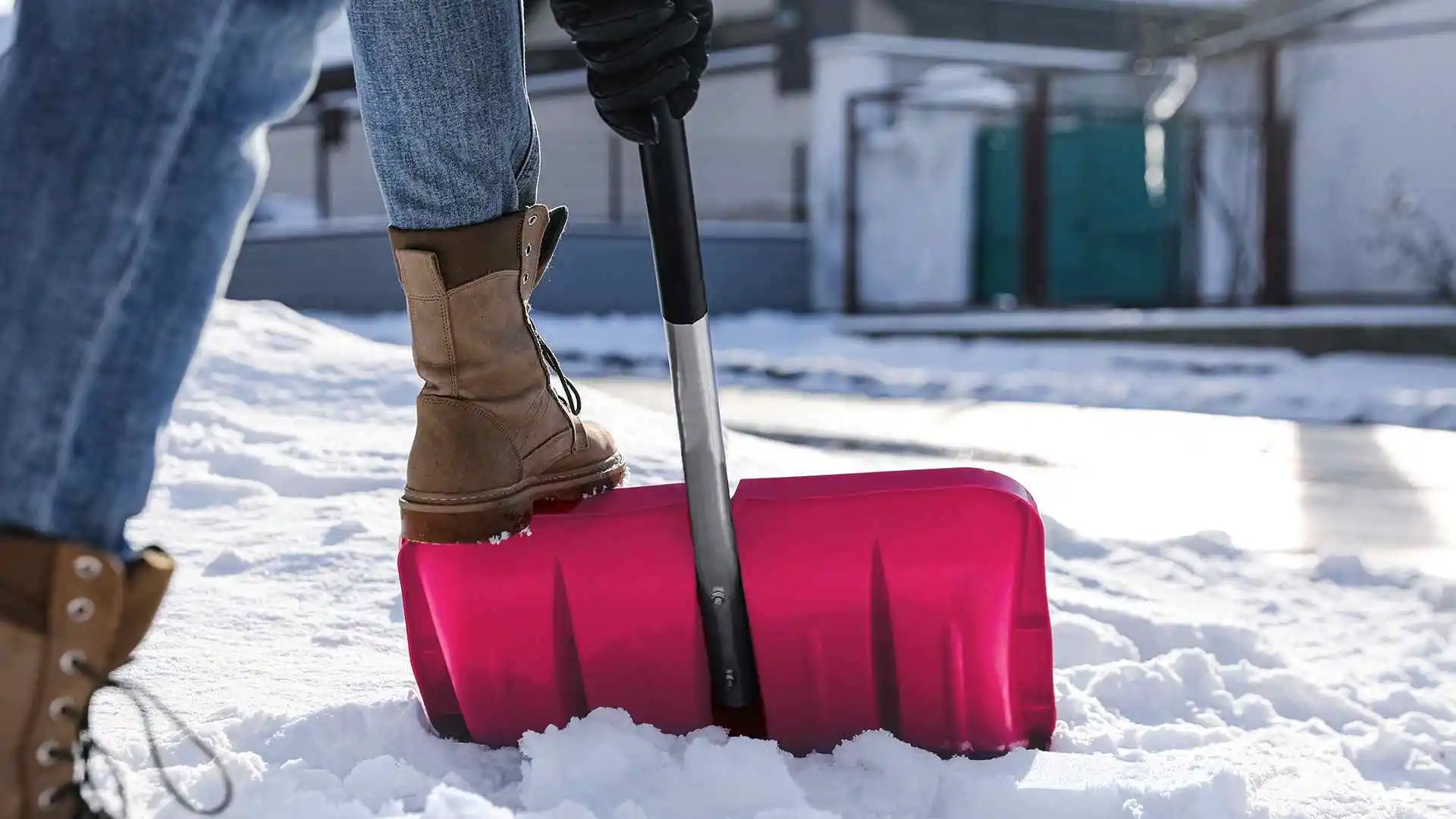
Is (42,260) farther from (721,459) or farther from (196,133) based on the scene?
(721,459)

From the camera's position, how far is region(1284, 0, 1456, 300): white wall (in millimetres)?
9977

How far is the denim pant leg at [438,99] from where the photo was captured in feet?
4.14

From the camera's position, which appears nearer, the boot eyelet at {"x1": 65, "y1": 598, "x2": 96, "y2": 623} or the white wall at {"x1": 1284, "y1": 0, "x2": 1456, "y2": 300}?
the boot eyelet at {"x1": 65, "y1": 598, "x2": 96, "y2": 623}

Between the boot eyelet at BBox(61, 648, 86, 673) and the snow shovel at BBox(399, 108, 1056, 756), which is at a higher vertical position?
the boot eyelet at BBox(61, 648, 86, 673)

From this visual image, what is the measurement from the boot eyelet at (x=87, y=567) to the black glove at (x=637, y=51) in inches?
21.1

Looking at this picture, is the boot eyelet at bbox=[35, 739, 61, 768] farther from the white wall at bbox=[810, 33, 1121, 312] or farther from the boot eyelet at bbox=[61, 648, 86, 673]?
the white wall at bbox=[810, 33, 1121, 312]

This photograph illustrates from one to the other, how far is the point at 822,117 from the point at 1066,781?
12177 mm

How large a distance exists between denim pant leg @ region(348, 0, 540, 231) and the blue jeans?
0.72 ft

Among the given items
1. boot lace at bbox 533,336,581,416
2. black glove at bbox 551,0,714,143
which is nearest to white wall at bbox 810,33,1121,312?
boot lace at bbox 533,336,581,416

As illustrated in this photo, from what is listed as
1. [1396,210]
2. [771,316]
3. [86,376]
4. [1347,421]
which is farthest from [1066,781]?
[771,316]

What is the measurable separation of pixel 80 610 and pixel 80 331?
0.17 meters

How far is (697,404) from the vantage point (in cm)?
128

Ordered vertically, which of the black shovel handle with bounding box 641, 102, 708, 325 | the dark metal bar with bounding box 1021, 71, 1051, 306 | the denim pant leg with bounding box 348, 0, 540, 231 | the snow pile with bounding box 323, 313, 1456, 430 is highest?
the denim pant leg with bounding box 348, 0, 540, 231

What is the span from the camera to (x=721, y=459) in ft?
4.19
